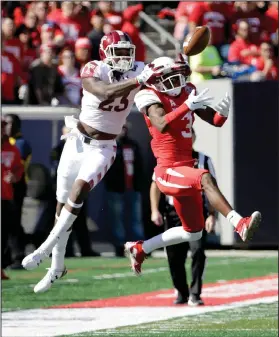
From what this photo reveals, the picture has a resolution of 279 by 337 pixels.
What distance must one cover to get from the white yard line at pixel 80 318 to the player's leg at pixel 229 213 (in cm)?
199

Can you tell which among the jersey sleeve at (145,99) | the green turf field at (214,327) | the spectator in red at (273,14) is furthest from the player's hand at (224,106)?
the spectator in red at (273,14)

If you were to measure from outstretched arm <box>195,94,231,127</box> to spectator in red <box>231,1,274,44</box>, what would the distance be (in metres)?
10.1

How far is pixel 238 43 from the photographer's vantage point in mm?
18750

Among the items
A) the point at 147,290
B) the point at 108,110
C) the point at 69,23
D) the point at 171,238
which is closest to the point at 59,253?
the point at 171,238

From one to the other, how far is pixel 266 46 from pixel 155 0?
6.56 feet

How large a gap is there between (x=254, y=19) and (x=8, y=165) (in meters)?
6.28

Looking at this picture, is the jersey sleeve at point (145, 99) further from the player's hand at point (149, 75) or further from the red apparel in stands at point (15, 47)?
the red apparel in stands at point (15, 47)

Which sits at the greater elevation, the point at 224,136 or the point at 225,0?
the point at 225,0

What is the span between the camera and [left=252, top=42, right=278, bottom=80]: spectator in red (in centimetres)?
1839

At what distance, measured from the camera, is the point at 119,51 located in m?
9.41

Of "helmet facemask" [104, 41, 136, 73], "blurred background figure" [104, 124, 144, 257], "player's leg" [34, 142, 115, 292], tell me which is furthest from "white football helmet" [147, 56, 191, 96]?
"blurred background figure" [104, 124, 144, 257]

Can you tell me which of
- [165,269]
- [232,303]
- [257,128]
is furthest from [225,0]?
[232,303]

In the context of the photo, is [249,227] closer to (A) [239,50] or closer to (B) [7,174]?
(B) [7,174]

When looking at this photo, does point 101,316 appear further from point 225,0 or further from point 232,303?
point 225,0
